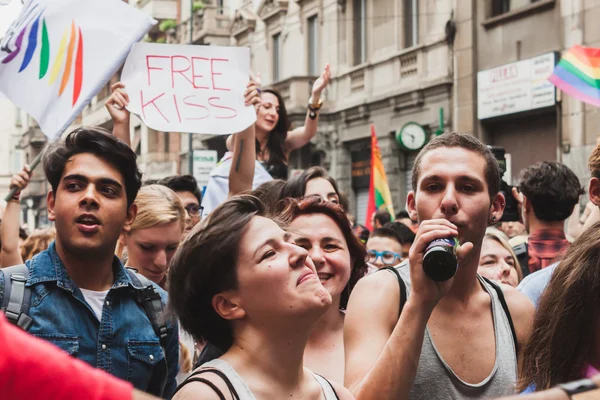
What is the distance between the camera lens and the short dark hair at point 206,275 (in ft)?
9.23

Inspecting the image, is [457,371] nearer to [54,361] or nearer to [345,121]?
[54,361]

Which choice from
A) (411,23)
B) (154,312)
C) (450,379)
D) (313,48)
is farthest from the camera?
(313,48)

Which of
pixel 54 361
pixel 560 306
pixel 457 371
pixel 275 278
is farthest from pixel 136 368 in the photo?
pixel 54 361

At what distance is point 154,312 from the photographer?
357 cm

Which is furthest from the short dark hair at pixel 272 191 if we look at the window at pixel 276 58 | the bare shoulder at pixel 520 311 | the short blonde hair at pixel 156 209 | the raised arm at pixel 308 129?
the window at pixel 276 58

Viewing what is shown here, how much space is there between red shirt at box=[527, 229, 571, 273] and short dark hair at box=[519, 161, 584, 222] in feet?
0.29

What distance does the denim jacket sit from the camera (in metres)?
3.32

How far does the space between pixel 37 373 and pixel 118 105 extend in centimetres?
403

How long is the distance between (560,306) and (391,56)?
19.4m

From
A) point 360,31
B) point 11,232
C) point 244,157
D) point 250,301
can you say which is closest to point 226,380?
point 250,301

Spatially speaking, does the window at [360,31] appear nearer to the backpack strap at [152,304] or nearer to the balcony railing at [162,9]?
the balcony railing at [162,9]

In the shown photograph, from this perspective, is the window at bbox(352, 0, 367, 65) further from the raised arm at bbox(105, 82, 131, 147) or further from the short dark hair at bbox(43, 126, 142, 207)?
the short dark hair at bbox(43, 126, 142, 207)

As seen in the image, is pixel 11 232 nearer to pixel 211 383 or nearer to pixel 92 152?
pixel 92 152

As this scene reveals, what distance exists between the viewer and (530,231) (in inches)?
215
